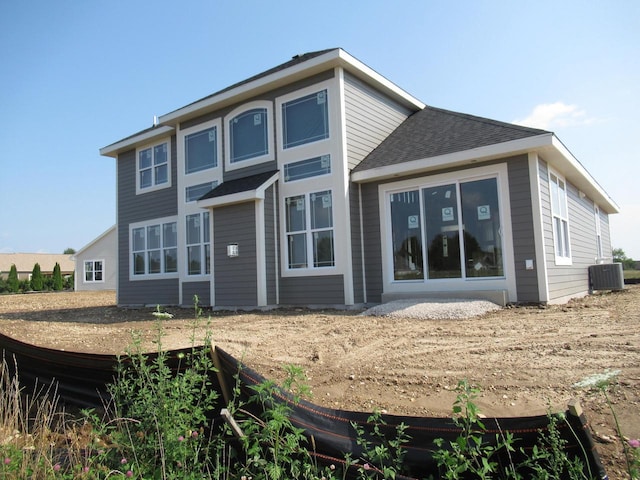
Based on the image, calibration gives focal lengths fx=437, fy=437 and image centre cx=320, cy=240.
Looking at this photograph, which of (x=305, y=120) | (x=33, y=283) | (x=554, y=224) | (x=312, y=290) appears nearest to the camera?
(x=554, y=224)

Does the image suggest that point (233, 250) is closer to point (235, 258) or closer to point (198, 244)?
point (235, 258)

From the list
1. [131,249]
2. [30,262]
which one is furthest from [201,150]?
[30,262]

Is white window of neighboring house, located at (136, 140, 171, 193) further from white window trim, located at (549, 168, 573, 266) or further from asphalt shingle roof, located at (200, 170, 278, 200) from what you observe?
white window trim, located at (549, 168, 573, 266)

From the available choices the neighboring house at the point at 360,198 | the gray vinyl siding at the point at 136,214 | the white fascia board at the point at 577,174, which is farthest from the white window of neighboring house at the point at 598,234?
the gray vinyl siding at the point at 136,214

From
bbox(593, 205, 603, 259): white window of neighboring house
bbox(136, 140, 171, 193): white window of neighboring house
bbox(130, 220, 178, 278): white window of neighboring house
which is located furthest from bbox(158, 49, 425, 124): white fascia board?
bbox(593, 205, 603, 259): white window of neighboring house

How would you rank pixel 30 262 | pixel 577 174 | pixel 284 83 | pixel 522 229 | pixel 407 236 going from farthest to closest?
pixel 30 262
pixel 577 174
pixel 284 83
pixel 407 236
pixel 522 229

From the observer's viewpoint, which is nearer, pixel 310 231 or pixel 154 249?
pixel 310 231

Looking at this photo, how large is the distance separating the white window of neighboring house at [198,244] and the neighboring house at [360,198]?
0.04 meters

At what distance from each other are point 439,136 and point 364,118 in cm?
207

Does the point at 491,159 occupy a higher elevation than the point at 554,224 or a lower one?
higher

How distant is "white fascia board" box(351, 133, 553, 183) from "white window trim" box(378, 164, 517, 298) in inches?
9.4

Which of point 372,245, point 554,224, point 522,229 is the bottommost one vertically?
point 372,245

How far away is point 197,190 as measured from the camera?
547 inches

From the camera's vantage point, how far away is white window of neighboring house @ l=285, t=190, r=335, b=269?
426 inches
